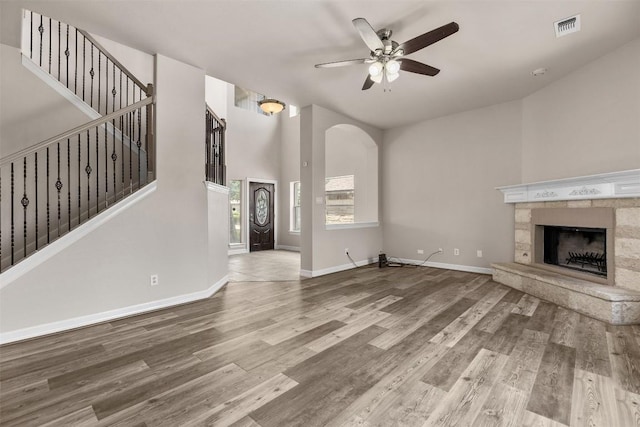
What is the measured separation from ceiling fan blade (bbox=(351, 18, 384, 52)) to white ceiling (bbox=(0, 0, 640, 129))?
0.93 ft

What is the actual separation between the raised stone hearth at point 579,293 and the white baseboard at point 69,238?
194 inches

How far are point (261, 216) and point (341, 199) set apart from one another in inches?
103

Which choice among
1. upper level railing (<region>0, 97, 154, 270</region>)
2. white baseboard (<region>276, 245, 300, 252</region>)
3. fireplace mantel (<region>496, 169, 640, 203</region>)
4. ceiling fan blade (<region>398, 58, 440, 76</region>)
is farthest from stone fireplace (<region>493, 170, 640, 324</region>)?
white baseboard (<region>276, 245, 300, 252</region>)

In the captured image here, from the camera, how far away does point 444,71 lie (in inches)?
147

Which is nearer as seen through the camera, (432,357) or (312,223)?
(432,357)

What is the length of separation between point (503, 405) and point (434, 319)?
1.32 m

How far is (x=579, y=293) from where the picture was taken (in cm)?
318

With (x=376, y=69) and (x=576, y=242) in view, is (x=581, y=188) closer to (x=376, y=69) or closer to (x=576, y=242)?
(x=576, y=242)

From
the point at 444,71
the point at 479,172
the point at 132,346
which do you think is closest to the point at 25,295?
the point at 132,346

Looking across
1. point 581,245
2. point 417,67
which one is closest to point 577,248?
point 581,245

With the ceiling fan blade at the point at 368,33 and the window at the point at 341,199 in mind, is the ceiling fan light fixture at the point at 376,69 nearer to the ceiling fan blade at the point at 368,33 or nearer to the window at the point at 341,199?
the ceiling fan blade at the point at 368,33

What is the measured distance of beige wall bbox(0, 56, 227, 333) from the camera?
2623mm

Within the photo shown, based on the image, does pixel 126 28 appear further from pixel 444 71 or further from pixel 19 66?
pixel 444 71

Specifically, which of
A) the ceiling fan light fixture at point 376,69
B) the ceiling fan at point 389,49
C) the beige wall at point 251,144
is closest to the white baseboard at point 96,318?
the ceiling fan at point 389,49
